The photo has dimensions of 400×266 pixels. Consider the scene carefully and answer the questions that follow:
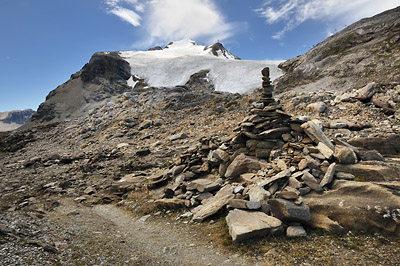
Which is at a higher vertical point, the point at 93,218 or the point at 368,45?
the point at 368,45

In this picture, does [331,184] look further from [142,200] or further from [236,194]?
[142,200]

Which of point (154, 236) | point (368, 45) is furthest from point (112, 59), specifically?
point (154, 236)

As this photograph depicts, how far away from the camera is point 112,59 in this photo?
72.9 m

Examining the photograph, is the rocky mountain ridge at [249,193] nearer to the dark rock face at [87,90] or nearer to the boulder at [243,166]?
the boulder at [243,166]

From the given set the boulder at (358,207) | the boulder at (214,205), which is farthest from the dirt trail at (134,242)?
the boulder at (358,207)

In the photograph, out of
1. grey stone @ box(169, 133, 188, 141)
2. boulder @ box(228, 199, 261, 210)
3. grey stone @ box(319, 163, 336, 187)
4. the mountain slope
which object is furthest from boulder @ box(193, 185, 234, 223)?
the mountain slope

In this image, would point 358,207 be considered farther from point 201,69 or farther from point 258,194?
point 201,69

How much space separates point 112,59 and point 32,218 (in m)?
73.6

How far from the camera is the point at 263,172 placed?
412 inches

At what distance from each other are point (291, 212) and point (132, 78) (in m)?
72.6

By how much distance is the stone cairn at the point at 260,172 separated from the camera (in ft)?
26.5

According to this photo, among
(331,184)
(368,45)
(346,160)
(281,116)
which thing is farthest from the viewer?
(368,45)

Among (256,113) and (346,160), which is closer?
(346,160)

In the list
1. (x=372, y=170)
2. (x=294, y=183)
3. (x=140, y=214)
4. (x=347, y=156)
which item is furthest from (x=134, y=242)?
(x=372, y=170)
